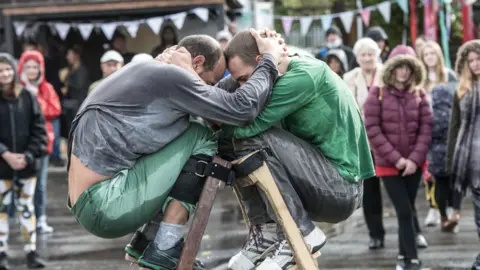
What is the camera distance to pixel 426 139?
8359mm

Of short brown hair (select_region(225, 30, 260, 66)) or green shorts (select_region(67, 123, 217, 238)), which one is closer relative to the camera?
green shorts (select_region(67, 123, 217, 238))

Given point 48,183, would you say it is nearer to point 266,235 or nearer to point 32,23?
point 32,23

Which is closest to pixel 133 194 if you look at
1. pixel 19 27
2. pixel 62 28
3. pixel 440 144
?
pixel 440 144

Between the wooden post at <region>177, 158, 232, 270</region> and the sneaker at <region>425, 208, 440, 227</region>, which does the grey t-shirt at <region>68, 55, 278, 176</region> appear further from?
the sneaker at <region>425, 208, 440, 227</region>

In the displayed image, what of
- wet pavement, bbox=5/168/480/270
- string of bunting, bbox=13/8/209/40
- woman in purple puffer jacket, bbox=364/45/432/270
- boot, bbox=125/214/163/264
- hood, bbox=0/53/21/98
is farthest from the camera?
string of bunting, bbox=13/8/209/40

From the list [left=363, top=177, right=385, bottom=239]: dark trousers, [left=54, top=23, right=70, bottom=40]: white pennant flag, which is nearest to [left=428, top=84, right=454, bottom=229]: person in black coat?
[left=363, top=177, right=385, bottom=239]: dark trousers

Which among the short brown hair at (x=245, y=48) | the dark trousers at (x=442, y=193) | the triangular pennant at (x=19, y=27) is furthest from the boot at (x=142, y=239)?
the triangular pennant at (x=19, y=27)

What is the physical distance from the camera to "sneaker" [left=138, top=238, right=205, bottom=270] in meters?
5.23

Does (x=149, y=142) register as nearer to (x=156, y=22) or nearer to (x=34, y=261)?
(x=34, y=261)

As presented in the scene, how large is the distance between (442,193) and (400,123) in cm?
Result: 196

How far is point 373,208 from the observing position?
30.0 feet

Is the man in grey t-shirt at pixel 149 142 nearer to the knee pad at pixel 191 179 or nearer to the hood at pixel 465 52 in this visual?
the knee pad at pixel 191 179

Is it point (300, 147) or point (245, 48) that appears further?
point (245, 48)

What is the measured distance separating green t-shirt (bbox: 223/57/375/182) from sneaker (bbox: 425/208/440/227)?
530 centimetres
